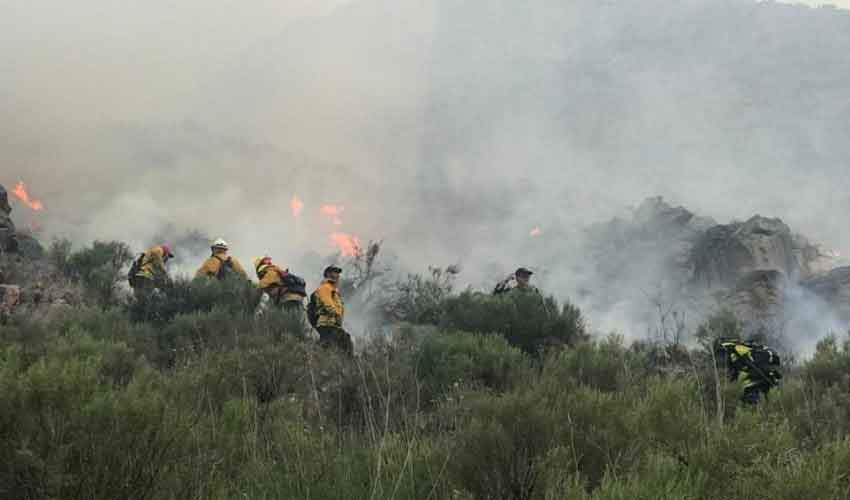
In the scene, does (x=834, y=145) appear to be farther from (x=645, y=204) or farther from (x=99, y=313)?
(x=99, y=313)

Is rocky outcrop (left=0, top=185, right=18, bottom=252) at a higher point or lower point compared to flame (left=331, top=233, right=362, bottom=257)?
lower

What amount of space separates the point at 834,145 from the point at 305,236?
44029 mm

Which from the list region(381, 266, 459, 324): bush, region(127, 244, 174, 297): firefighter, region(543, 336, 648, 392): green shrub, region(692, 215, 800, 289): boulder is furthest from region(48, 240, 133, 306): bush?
region(692, 215, 800, 289): boulder

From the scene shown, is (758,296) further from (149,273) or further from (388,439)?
(388,439)

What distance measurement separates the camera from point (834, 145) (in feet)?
169

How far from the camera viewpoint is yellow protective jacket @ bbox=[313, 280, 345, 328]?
11117mm

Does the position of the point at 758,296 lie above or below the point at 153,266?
above

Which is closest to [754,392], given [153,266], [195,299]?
[195,299]

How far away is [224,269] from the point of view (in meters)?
14.1

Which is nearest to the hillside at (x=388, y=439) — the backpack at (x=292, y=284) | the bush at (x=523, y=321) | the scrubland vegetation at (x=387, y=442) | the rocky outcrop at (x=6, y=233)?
the scrubland vegetation at (x=387, y=442)

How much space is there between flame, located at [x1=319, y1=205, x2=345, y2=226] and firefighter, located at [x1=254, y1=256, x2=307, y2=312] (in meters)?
56.5

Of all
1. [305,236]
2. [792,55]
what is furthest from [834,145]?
[305,236]

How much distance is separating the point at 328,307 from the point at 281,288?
2.04 m

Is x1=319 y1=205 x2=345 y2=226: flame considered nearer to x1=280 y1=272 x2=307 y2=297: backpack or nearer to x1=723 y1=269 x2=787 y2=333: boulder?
x1=723 y1=269 x2=787 y2=333: boulder
